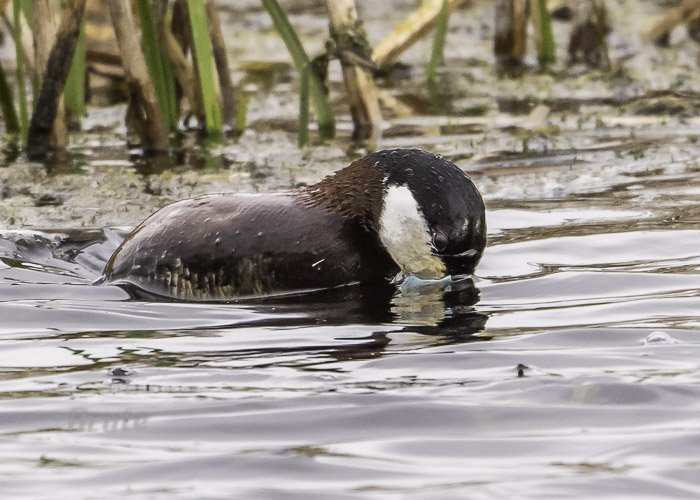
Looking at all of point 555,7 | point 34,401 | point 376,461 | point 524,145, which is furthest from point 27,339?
point 555,7

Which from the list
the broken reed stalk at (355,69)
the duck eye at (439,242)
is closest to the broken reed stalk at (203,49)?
the broken reed stalk at (355,69)

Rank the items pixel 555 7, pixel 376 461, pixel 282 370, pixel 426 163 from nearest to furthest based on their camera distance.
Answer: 1. pixel 376 461
2. pixel 282 370
3. pixel 426 163
4. pixel 555 7

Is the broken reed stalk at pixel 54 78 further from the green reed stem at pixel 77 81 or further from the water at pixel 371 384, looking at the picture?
the water at pixel 371 384

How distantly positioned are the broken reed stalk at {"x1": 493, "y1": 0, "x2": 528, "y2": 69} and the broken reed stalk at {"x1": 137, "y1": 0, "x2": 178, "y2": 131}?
13.0 ft

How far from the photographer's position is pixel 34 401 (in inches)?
149

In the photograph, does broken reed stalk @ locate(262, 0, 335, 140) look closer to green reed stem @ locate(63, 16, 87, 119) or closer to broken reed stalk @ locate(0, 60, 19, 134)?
green reed stem @ locate(63, 16, 87, 119)

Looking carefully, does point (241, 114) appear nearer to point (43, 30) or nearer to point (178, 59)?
point (178, 59)

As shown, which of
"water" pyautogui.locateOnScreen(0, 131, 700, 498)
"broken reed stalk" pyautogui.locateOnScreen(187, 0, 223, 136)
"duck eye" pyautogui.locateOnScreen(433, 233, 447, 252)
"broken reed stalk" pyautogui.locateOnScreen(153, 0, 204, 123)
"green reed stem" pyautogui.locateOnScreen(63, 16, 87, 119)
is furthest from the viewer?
"green reed stem" pyautogui.locateOnScreen(63, 16, 87, 119)

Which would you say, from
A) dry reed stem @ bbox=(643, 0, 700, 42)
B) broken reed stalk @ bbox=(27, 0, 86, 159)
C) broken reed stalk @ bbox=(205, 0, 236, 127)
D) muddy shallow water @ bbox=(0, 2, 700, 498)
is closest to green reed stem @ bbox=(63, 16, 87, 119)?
broken reed stalk @ bbox=(27, 0, 86, 159)

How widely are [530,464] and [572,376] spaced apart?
721 millimetres

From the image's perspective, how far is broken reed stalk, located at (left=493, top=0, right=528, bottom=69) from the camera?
1125cm

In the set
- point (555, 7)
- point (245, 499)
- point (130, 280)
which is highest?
point (555, 7)

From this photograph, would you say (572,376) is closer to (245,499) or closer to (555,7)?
(245,499)

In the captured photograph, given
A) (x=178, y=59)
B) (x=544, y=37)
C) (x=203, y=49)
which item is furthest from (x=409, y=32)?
(x=203, y=49)
